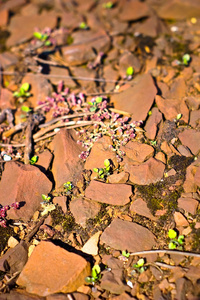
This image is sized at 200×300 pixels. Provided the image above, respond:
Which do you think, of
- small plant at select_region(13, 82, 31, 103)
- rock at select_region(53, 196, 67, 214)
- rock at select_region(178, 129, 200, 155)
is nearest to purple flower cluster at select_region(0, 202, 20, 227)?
rock at select_region(53, 196, 67, 214)

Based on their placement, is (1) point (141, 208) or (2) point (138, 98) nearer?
(1) point (141, 208)

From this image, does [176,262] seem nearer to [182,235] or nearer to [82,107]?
[182,235]

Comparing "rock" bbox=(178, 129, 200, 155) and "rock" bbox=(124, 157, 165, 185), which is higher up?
"rock" bbox=(178, 129, 200, 155)

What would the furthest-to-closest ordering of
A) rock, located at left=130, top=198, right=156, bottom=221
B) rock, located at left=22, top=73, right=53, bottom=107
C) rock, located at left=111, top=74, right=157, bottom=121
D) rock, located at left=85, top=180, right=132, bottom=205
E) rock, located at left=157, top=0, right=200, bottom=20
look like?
rock, located at left=157, top=0, right=200, bottom=20
rock, located at left=22, top=73, right=53, bottom=107
rock, located at left=111, top=74, right=157, bottom=121
rock, located at left=85, top=180, right=132, bottom=205
rock, located at left=130, top=198, right=156, bottom=221

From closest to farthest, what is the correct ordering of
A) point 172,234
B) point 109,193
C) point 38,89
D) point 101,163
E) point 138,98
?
point 172,234
point 109,193
point 101,163
point 138,98
point 38,89

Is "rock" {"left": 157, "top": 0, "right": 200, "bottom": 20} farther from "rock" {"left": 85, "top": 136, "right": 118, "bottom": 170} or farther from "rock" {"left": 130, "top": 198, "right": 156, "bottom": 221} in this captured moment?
"rock" {"left": 130, "top": 198, "right": 156, "bottom": 221}

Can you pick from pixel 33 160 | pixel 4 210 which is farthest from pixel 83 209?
pixel 33 160

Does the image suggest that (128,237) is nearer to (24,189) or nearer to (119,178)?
(119,178)

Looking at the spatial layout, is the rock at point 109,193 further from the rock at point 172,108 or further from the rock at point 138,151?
the rock at point 172,108
